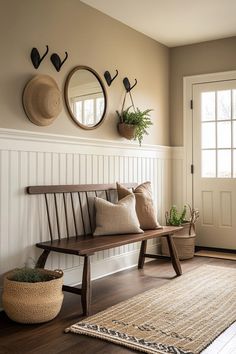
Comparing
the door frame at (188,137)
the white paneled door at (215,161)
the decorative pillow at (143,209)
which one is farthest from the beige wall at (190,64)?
the decorative pillow at (143,209)

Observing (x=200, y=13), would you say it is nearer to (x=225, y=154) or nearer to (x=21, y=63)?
(x=225, y=154)

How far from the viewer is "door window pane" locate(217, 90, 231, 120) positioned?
15.8 ft

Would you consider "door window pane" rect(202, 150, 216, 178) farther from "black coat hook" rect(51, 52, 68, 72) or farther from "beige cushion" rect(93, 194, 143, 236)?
"black coat hook" rect(51, 52, 68, 72)

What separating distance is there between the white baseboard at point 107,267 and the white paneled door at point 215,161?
0.94 m

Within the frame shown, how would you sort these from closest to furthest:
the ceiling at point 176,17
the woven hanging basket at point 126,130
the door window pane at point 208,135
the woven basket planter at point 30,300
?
1. the woven basket planter at point 30,300
2. the ceiling at point 176,17
3. the woven hanging basket at point 126,130
4. the door window pane at point 208,135

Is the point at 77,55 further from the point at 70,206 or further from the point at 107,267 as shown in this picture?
the point at 107,267

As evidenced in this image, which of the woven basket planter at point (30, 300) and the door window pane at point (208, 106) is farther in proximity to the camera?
the door window pane at point (208, 106)

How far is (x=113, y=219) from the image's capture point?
3.54 meters

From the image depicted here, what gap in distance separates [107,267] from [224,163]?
6.11 ft

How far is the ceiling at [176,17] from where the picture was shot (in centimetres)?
381

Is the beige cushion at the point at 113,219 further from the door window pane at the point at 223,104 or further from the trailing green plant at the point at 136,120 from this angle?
the door window pane at the point at 223,104

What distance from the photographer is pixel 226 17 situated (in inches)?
163

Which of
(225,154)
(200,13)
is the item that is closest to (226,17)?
(200,13)

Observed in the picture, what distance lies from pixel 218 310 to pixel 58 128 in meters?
1.83
